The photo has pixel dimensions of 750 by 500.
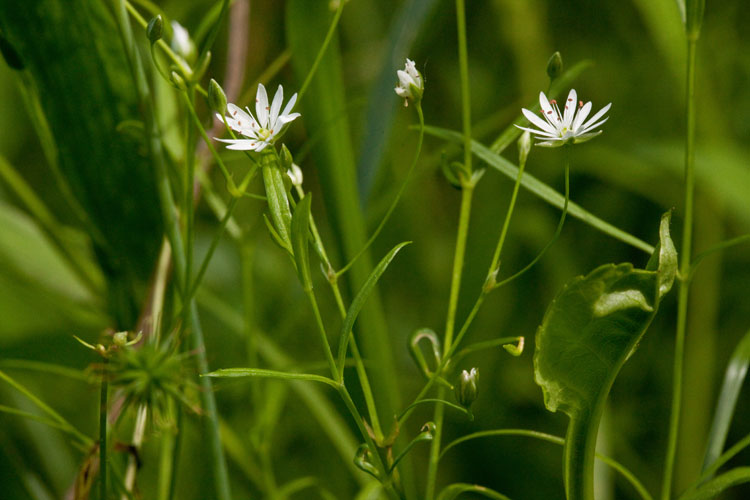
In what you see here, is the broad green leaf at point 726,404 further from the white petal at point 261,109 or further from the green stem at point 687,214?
the white petal at point 261,109

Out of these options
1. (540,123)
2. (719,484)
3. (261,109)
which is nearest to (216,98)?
(261,109)

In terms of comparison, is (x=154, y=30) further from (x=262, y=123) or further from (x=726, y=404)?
(x=726, y=404)

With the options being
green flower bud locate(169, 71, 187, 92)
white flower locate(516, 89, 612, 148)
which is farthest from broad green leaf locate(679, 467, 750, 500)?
green flower bud locate(169, 71, 187, 92)

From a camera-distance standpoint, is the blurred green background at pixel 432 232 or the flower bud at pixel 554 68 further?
the blurred green background at pixel 432 232

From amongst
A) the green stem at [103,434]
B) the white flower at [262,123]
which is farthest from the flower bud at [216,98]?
the green stem at [103,434]

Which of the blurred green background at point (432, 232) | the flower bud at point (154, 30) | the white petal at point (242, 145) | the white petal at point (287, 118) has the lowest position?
the blurred green background at point (432, 232)
